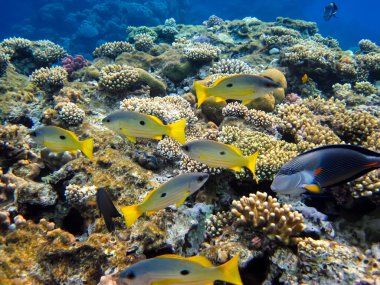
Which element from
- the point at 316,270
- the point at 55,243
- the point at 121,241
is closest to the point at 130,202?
the point at 121,241

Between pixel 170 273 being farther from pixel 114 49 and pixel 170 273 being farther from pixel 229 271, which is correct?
pixel 114 49

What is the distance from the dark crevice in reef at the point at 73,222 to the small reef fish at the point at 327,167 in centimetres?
398

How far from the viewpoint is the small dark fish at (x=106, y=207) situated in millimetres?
3615

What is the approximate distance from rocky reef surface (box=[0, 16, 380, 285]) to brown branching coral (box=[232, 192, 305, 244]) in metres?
0.01

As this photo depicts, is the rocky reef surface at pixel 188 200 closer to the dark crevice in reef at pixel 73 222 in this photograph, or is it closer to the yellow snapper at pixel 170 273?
the dark crevice in reef at pixel 73 222

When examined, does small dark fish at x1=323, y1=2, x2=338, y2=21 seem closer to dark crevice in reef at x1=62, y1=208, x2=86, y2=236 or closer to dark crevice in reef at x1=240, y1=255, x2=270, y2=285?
dark crevice in reef at x1=240, y1=255, x2=270, y2=285

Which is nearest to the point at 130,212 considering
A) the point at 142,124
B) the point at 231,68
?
the point at 142,124

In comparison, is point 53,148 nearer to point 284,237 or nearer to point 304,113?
point 284,237

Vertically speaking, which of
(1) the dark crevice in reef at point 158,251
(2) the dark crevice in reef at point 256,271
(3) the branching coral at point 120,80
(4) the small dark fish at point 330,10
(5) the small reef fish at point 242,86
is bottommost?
(2) the dark crevice in reef at point 256,271

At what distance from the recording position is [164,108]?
629 centimetres

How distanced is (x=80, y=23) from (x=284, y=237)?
44.9m

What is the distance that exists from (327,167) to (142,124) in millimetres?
2234

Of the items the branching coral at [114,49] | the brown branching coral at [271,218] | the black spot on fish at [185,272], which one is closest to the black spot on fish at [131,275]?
the black spot on fish at [185,272]

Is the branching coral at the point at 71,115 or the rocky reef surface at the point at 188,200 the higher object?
the branching coral at the point at 71,115
